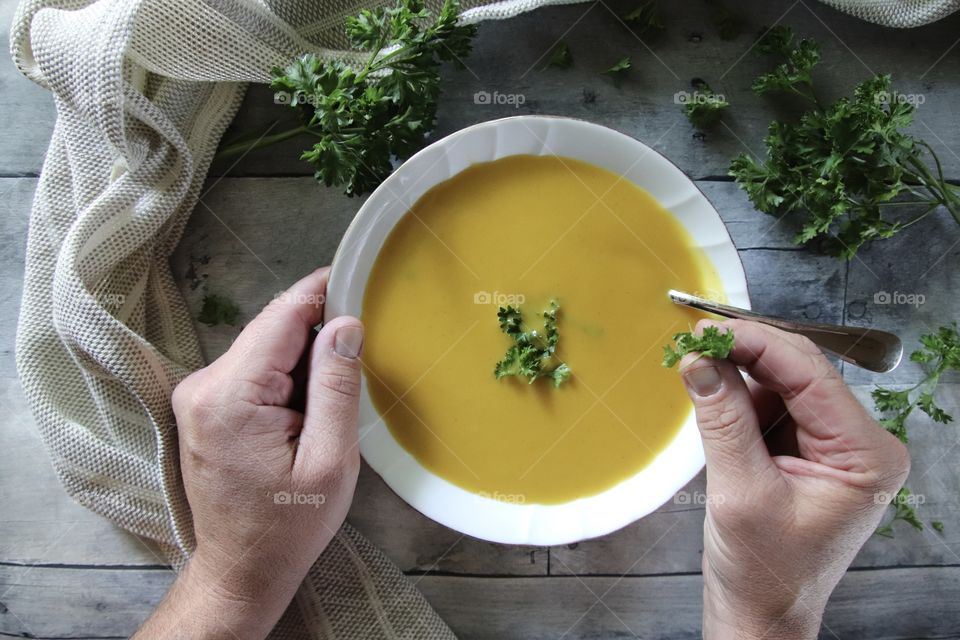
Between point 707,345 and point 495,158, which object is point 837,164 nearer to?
point 707,345

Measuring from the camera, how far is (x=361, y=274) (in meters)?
1.62

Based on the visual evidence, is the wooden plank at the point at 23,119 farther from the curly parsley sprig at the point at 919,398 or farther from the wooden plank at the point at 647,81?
the curly parsley sprig at the point at 919,398

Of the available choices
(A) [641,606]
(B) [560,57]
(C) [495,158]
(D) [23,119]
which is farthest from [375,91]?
(A) [641,606]

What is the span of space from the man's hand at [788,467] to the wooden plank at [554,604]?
0.38 meters

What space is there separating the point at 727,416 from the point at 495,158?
0.72 metres

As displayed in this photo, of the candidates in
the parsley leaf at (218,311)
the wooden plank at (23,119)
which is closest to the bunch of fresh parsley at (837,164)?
the parsley leaf at (218,311)

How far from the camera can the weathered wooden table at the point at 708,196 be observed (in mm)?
1841

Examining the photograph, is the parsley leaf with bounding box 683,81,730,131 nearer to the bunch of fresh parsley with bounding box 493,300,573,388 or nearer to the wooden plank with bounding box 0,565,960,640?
the bunch of fresh parsley with bounding box 493,300,573,388

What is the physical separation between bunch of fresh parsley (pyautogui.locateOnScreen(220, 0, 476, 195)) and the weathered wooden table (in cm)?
22

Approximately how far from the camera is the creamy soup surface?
1.62 m

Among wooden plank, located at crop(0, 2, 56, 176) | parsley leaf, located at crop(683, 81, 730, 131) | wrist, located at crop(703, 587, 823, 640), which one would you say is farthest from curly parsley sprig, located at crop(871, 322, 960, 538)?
wooden plank, located at crop(0, 2, 56, 176)

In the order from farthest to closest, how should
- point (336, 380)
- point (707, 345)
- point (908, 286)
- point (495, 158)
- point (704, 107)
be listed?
point (908, 286)
point (704, 107)
point (495, 158)
point (336, 380)
point (707, 345)

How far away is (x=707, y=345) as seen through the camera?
1.42m

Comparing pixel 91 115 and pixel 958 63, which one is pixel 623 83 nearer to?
pixel 958 63
